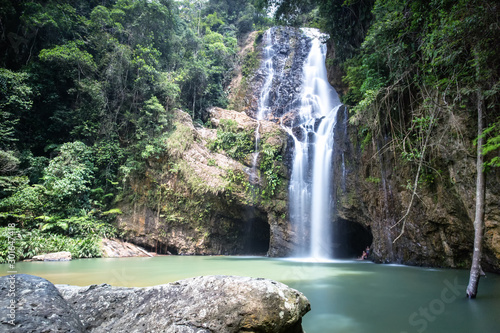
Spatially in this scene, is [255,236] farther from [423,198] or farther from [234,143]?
[423,198]

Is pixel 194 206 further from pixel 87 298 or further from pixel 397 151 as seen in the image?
Result: pixel 87 298

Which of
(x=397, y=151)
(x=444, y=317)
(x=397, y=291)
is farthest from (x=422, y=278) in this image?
(x=397, y=151)

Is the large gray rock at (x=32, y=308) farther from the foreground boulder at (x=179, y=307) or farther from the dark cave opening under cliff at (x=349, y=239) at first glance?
the dark cave opening under cliff at (x=349, y=239)

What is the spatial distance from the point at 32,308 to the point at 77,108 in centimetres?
1602

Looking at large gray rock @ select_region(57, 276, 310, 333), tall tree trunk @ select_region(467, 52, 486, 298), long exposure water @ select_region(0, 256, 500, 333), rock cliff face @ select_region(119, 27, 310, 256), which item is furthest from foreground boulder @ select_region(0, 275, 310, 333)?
rock cliff face @ select_region(119, 27, 310, 256)

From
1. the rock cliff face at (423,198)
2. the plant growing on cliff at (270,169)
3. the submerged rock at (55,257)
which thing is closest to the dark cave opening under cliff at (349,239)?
the rock cliff face at (423,198)

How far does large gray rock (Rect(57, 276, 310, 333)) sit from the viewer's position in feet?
5.98

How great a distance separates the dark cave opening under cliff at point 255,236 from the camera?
14125 millimetres

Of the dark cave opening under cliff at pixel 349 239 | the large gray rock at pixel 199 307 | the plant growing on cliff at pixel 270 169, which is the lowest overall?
the dark cave opening under cliff at pixel 349 239

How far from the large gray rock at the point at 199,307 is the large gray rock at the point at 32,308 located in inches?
10.4

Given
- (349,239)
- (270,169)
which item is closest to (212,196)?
(270,169)

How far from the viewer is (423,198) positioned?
7789mm

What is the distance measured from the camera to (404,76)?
6.82 metres

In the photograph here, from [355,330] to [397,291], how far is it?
248cm
